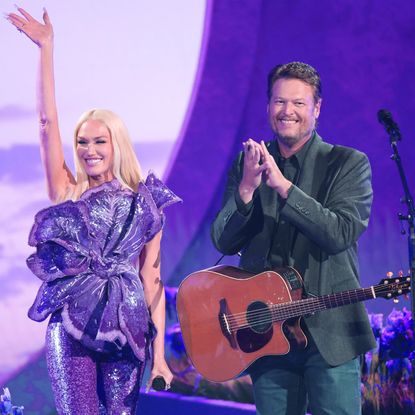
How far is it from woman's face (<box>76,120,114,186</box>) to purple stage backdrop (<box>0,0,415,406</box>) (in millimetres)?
1502

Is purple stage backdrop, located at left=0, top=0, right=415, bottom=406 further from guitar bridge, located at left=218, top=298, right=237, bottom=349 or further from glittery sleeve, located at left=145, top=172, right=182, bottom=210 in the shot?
guitar bridge, located at left=218, top=298, right=237, bottom=349

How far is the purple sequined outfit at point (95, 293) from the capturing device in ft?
9.07

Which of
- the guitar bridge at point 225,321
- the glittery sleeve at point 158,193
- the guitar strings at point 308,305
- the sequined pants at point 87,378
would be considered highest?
the glittery sleeve at point 158,193

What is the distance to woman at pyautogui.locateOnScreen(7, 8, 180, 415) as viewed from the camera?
9.10 ft

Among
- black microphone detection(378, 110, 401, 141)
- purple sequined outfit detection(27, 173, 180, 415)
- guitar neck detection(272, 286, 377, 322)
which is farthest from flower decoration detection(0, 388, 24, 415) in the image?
black microphone detection(378, 110, 401, 141)

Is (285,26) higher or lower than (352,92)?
higher

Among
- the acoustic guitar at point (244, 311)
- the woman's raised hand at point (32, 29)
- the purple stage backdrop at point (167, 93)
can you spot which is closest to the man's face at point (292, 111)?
the acoustic guitar at point (244, 311)

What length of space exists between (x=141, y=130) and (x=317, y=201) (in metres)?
2.07

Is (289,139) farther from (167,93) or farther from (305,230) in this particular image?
(167,93)

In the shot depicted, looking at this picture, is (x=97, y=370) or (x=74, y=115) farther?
(x=74, y=115)

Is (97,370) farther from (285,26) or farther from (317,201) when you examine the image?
(285,26)

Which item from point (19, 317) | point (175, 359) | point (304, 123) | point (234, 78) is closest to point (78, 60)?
point (234, 78)

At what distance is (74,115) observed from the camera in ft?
14.5

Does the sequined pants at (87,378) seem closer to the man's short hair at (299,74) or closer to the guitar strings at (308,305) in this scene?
the guitar strings at (308,305)
